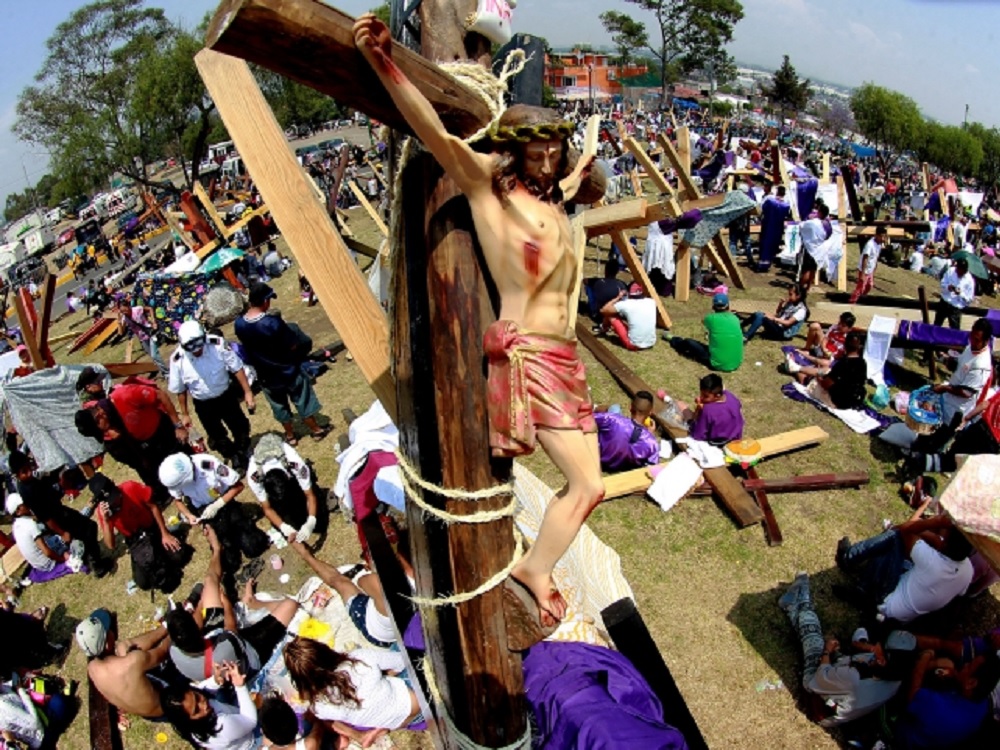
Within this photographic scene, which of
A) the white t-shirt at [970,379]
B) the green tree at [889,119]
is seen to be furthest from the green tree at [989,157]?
the white t-shirt at [970,379]

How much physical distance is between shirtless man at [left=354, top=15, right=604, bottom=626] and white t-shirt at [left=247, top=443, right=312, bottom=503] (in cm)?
436

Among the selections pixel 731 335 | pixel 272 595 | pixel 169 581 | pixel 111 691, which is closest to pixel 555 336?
pixel 111 691

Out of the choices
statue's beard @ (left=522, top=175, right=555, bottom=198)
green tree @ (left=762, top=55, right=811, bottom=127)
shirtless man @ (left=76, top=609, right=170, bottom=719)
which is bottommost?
shirtless man @ (left=76, top=609, right=170, bottom=719)

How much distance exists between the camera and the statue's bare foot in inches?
75.3

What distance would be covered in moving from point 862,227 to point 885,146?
143 ft

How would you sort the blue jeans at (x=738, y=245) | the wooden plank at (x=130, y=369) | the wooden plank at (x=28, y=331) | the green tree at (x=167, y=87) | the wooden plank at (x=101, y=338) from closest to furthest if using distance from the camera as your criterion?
1. the wooden plank at (x=28, y=331)
2. the wooden plank at (x=130, y=369)
3. the blue jeans at (x=738, y=245)
4. the wooden plank at (x=101, y=338)
5. the green tree at (x=167, y=87)

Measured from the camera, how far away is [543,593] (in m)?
1.92

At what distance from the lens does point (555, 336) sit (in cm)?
179

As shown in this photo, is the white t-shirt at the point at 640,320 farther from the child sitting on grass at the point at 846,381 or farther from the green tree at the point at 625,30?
the green tree at the point at 625,30

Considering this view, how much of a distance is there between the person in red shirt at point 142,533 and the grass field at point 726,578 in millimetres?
195

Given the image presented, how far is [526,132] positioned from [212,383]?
6.17 metres

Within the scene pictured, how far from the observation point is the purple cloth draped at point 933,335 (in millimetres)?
8047

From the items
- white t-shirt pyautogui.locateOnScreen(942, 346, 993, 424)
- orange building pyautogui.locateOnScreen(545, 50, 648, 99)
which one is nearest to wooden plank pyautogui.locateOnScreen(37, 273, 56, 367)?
white t-shirt pyautogui.locateOnScreen(942, 346, 993, 424)

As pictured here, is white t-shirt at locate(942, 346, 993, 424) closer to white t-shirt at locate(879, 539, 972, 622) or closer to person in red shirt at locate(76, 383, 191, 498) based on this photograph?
white t-shirt at locate(879, 539, 972, 622)
